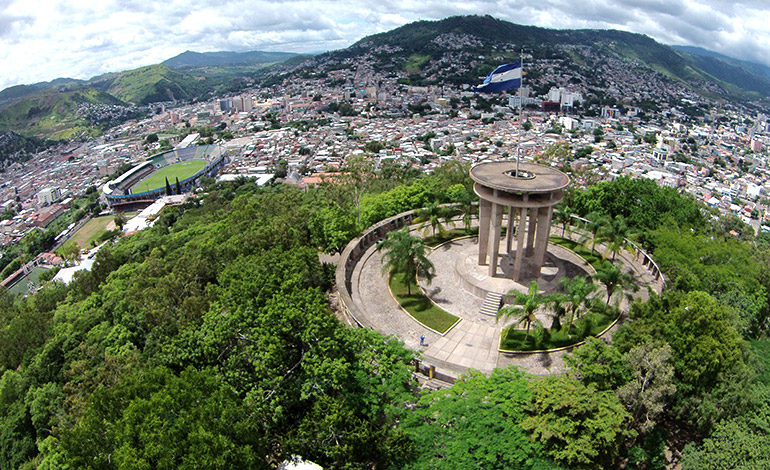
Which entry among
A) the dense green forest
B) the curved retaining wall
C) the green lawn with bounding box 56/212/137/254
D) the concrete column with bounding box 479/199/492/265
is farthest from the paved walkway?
the green lawn with bounding box 56/212/137/254

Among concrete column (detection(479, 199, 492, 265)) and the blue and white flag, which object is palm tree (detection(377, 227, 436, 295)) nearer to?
concrete column (detection(479, 199, 492, 265))

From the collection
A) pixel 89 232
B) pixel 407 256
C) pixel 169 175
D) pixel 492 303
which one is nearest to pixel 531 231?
pixel 492 303

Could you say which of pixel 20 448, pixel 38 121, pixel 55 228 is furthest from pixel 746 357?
pixel 38 121

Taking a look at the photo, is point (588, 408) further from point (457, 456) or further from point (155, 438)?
point (155, 438)

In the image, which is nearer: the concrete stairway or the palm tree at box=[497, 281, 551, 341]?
the palm tree at box=[497, 281, 551, 341]

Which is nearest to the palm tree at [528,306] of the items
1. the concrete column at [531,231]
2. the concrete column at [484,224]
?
the concrete column at [484,224]

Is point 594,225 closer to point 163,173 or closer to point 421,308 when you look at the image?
point 421,308

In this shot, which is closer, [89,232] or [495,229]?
[495,229]
